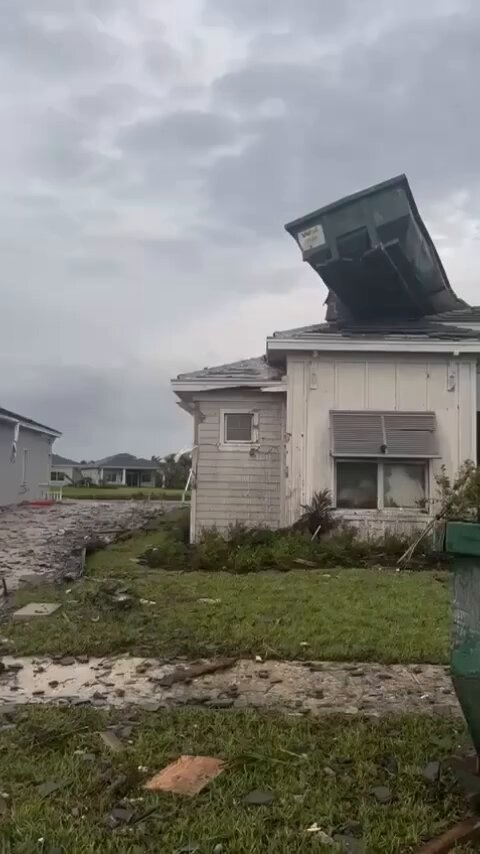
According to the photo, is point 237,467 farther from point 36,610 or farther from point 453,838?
point 453,838

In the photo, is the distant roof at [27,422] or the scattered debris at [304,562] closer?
the scattered debris at [304,562]

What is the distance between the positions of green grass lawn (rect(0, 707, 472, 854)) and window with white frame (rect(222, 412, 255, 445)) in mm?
8977

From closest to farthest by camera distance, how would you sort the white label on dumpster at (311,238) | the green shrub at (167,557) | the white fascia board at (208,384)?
the green shrub at (167,557) < the white fascia board at (208,384) < the white label on dumpster at (311,238)

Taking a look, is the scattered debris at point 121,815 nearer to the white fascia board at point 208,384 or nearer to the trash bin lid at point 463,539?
the trash bin lid at point 463,539

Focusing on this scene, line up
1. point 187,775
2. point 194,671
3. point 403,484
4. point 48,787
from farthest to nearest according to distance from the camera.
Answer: point 403,484
point 194,671
point 187,775
point 48,787

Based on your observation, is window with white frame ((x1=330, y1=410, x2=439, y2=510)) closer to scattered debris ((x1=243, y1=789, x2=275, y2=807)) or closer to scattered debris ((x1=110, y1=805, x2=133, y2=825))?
scattered debris ((x1=243, y1=789, x2=275, y2=807))

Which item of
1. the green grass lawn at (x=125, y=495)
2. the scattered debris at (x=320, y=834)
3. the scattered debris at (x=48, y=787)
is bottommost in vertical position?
the scattered debris at (x=320, y=834)

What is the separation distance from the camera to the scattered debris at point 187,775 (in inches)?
140

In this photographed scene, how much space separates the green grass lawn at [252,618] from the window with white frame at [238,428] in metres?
3.76

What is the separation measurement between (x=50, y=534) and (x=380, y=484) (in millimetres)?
7053

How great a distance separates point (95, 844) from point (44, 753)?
3.47 feet

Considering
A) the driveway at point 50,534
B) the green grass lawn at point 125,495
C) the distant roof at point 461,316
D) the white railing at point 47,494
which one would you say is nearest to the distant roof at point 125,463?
the green grass lawn at point 125,495

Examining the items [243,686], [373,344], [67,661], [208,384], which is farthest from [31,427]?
[243,686]

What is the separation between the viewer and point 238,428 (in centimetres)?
1362
